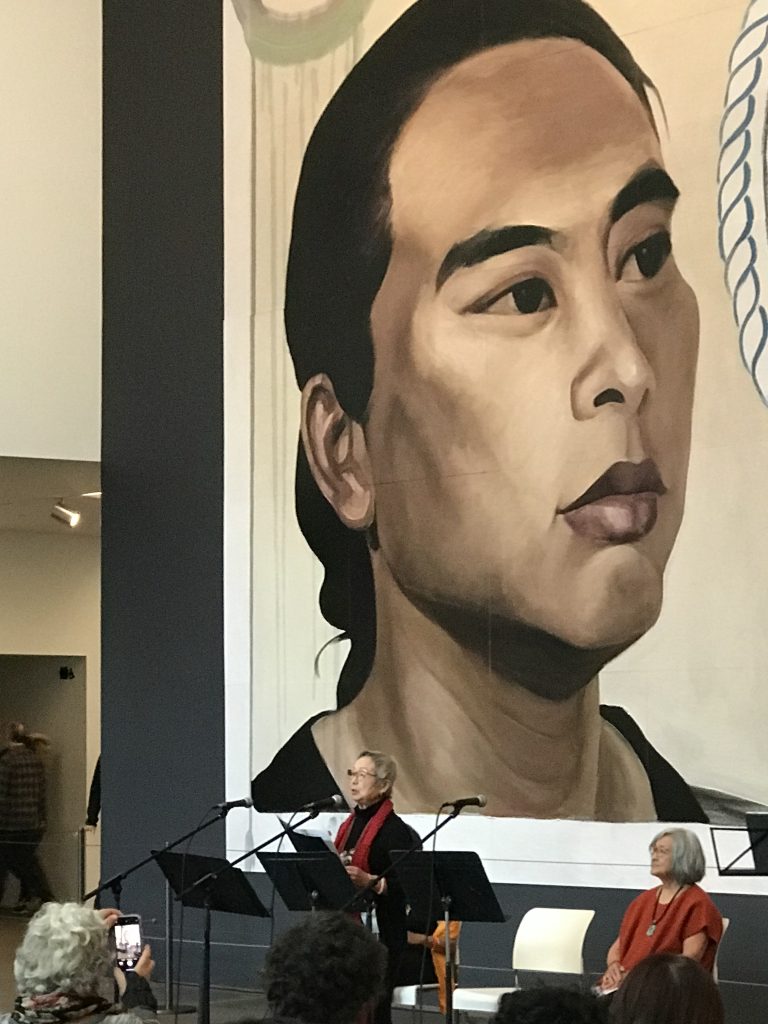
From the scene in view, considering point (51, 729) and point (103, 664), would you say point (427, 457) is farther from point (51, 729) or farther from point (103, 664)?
point (51, 729)

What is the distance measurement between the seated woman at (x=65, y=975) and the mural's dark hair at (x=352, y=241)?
19.7 ft

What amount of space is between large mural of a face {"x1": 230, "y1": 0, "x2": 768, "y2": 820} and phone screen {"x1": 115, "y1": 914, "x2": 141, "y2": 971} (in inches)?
127

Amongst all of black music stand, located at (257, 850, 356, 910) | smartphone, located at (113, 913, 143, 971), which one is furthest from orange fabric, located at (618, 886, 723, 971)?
smartphone, located at (113, 913, 143, 971)

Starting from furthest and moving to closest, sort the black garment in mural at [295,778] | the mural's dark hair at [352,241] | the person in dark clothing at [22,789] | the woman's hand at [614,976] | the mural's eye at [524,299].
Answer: the person in dark clothing at [22,789] < the black garment in mural at [295,778] < the mural's dark hair at [352,241] < the mural's eye at [524,299] < the woman's hand at [614,976]

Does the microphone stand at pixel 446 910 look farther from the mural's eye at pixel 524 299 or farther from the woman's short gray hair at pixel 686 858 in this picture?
the mural's eye at pixel 524 299

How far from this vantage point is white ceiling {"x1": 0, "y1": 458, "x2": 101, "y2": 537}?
1188 centimetres

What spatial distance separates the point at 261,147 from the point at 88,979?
24.8 feet

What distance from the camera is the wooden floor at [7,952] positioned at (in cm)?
894

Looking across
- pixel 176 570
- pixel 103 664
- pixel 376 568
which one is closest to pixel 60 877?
pixel 103 664

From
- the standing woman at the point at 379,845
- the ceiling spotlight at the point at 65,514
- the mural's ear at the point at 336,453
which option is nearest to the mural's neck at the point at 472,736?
the mural's ear at the point at 336,453

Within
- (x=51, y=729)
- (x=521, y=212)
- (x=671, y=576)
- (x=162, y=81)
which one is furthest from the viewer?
(x=51, y=729)

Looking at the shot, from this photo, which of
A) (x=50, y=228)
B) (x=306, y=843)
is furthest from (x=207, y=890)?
(x=50, y=228)

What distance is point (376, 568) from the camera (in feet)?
31.2

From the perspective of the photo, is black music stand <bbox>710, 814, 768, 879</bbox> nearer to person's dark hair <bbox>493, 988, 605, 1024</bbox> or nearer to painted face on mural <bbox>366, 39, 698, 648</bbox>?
painted face on mural <bbox>366, 39, 698, 648</bbox>
